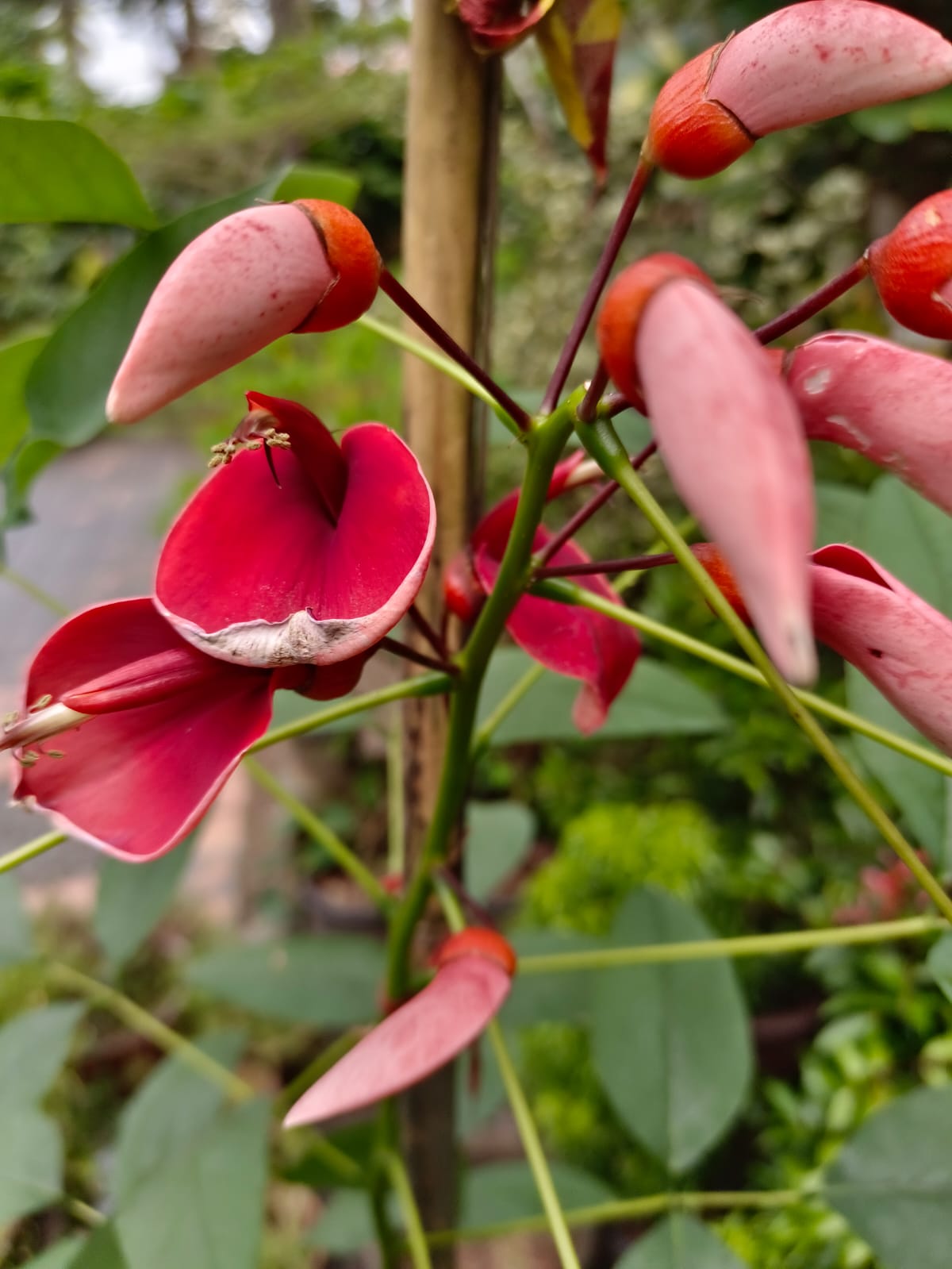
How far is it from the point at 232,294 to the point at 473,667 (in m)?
0.14

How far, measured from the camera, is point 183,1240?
0.33m

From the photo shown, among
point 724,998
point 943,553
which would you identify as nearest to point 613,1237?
point 724,998

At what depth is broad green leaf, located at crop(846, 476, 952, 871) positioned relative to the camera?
364 mm

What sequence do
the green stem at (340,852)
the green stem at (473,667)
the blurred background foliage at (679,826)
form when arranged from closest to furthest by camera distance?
the green stem at (473,667) → the green stem at (340,852) → the blurred background foliage at (679,826)

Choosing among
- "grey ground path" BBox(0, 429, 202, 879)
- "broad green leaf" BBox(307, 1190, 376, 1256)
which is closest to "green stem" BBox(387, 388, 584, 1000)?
"broad green leaf" BBox(307, 1190, 376, 1256)

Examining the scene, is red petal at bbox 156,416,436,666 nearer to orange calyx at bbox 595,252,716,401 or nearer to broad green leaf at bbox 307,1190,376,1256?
orange calyx at bbox 595,252,716,401

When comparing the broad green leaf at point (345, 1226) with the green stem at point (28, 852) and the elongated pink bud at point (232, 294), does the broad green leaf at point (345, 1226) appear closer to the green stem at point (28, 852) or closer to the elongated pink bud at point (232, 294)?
the green stem at point (28, 852)

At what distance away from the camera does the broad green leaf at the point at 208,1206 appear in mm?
324

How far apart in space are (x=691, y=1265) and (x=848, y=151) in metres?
1.40

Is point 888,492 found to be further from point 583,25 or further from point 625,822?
point 625,822

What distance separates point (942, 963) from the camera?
288 mm

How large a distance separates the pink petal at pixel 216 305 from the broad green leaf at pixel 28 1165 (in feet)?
1.31

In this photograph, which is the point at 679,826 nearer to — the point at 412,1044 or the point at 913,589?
the point at 913,589

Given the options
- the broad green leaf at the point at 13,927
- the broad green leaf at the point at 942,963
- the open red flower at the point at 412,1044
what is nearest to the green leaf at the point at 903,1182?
the broad green leaf at the point at 942,963
